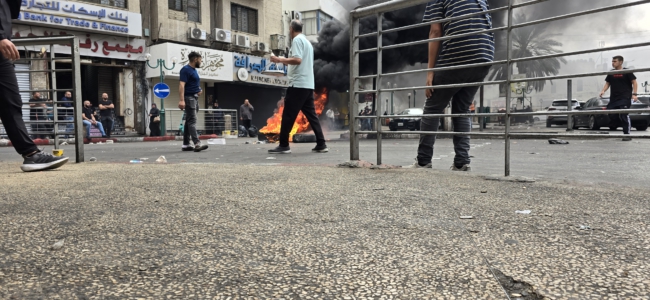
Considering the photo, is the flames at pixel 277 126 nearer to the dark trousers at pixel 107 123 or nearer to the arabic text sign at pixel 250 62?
the dark trousers at pixel 107 123

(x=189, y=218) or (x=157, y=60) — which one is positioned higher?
(x=157, y=60)

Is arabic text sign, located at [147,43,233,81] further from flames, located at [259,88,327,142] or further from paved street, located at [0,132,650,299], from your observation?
paved street, located at [0,132,650,299]

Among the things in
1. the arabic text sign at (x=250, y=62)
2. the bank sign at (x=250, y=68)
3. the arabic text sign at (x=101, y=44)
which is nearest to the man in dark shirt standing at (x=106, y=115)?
the arabic text sign at (x=101, y=44)

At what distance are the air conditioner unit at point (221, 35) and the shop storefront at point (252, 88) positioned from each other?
3.06 ft

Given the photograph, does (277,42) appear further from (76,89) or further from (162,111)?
(76,89)

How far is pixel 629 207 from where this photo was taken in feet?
7.06

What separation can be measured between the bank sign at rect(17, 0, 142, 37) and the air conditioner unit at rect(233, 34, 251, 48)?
5.19 meters

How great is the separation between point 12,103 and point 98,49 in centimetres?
1651

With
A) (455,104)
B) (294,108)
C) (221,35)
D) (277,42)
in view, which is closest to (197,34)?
(221,35)

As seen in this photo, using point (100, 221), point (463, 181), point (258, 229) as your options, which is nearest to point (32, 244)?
point (100, 221)

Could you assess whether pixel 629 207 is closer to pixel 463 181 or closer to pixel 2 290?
pixel 463 181

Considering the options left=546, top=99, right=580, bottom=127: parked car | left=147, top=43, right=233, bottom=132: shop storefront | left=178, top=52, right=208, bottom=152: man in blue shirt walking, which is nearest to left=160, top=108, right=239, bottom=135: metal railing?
left=147, top=43, right=233, bottom=132: shop storefront

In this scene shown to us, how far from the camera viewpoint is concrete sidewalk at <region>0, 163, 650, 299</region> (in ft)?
4.08

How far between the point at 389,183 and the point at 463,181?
1.68 ft
